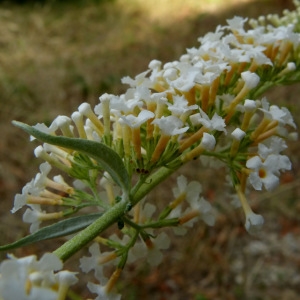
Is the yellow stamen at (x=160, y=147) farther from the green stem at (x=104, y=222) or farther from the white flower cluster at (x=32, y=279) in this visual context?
the white flower cluster at (x=32, y=279)

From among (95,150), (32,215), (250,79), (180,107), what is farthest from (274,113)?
(32,215)

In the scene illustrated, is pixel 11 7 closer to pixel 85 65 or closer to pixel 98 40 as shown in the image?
pixel 98 40

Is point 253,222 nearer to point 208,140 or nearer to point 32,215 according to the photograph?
point 208,140

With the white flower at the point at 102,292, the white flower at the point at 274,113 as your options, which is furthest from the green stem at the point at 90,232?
the white flower at the point at 274,113

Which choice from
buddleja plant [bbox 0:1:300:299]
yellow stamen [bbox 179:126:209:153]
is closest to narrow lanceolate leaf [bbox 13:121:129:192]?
buddleja plant [bbox 0:1:300:299]

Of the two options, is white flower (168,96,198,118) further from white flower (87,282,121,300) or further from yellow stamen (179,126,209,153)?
white flower (87,282,121,300)

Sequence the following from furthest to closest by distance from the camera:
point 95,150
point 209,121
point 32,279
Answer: point 209,121, point 95,150, point 32,279
